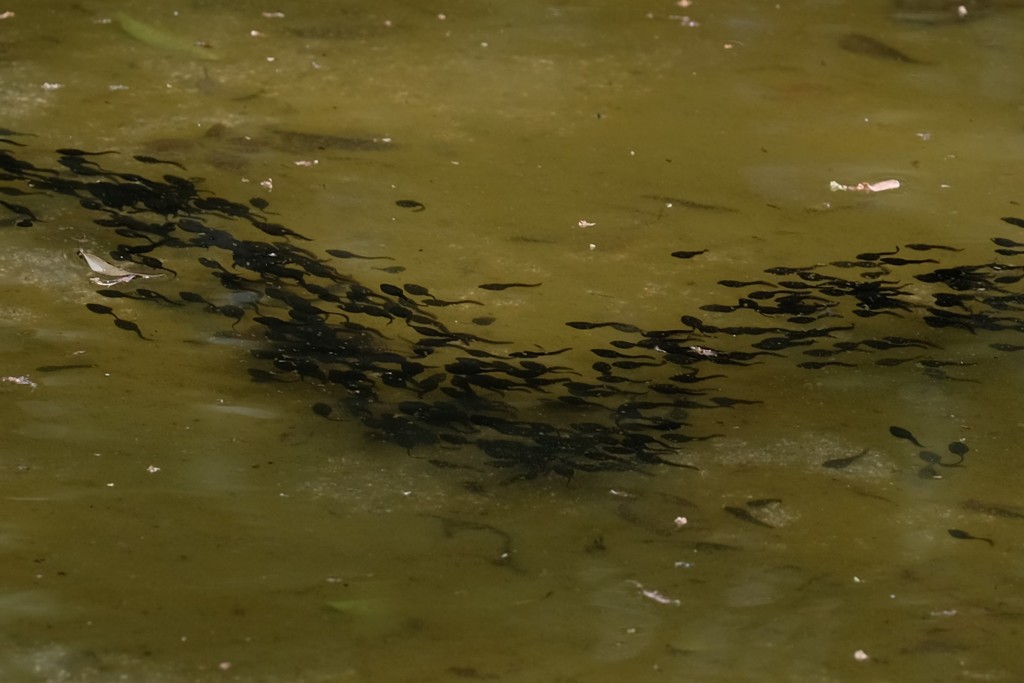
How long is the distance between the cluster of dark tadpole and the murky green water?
3cm

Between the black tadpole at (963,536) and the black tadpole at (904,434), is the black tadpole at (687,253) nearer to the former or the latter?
the black tadpole at (904,434)

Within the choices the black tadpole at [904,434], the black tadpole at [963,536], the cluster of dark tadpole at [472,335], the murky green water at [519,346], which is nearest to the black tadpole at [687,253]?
the murky green water at [519,346]

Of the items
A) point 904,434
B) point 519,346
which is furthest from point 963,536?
point 519,346

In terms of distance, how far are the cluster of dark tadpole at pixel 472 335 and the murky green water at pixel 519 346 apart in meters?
0.03

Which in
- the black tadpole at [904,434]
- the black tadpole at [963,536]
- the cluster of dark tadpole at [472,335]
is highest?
the cluster of dark tadpole at [472,335]

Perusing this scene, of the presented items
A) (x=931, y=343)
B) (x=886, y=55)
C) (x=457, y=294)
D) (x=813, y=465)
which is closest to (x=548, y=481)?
(x=813, y=465)

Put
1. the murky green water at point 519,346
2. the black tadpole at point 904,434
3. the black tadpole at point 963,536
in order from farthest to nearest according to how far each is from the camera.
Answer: the black tadpole at point 904,434 → the black tadpole at point 963,536 → the murky green water at point 519,346

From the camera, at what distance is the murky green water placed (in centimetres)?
170

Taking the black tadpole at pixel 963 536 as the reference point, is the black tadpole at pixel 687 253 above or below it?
above

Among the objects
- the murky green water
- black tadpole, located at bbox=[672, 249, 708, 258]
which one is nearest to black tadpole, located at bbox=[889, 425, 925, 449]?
the murky green water

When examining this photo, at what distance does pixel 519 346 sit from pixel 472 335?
9cm

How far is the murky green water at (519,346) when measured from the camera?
5.59ft

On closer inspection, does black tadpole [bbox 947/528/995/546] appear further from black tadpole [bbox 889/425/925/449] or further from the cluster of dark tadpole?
the cluster of dark tadpole

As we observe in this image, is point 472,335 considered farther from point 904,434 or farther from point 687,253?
point 904,434
